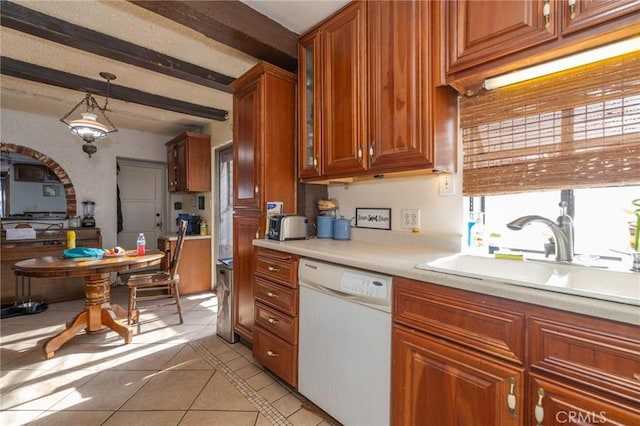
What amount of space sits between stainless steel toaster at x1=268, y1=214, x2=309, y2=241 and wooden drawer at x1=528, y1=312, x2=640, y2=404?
1.45 meters

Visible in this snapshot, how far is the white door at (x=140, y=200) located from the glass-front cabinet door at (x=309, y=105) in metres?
4.18

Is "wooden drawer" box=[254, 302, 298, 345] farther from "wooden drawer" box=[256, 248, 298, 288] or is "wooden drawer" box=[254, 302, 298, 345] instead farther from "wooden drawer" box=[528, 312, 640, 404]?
"wooden drawer" box=[528, 312, 640, 404]

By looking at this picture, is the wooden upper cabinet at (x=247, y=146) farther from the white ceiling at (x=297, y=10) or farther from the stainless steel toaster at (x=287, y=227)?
the white ceiling at (x=297, y=10)

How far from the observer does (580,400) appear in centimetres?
78

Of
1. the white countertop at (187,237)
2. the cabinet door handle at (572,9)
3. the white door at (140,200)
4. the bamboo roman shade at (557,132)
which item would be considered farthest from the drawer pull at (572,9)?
the white door at (140,200)

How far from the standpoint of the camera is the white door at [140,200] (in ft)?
16.0

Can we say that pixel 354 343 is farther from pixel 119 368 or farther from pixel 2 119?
pixel 2 119

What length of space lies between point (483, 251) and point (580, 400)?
0.86 metres

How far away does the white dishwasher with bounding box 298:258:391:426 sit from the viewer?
1241 mm

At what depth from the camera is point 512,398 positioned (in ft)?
2.91

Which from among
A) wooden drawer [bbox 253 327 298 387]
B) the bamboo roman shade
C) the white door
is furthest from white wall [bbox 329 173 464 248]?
the white door

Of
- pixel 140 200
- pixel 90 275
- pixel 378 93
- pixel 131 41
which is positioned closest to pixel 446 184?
pixel 378 93

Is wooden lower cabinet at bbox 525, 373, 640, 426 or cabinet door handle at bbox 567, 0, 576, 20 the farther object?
cabinet door handle at bbox 567, 0, 576, 20

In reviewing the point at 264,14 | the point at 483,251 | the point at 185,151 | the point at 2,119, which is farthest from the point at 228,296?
the point at 2,119
